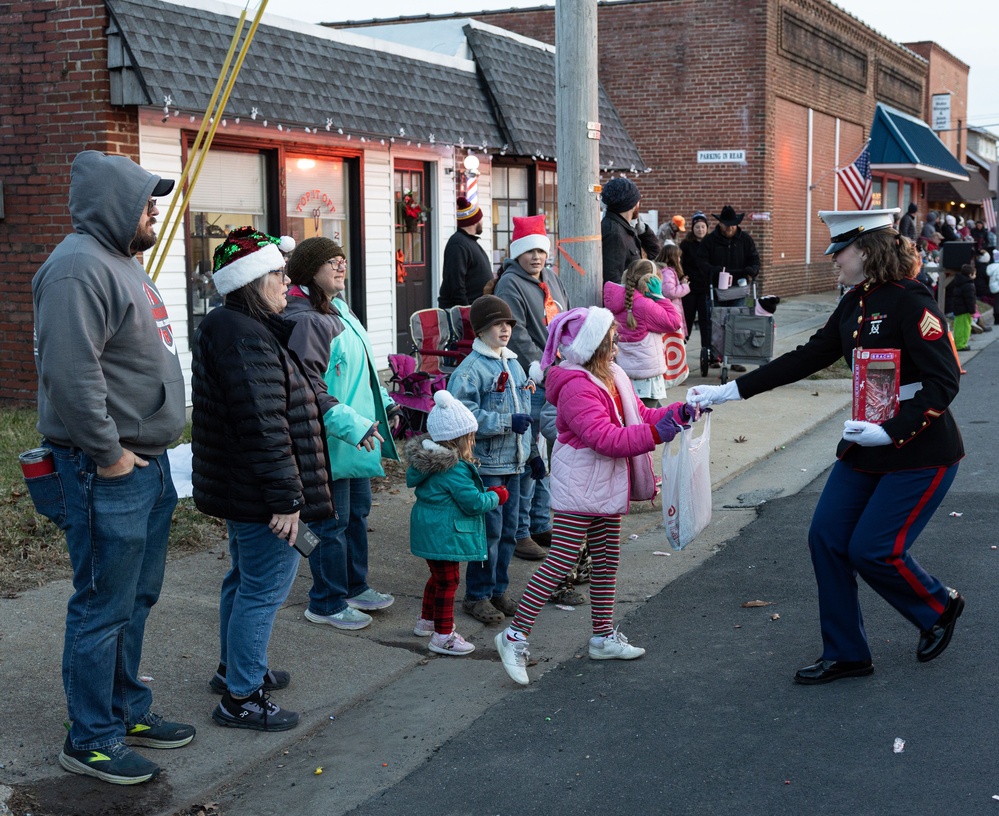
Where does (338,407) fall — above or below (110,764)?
above

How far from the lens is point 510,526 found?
19.5 feet

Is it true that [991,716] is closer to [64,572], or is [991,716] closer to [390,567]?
[390,567]

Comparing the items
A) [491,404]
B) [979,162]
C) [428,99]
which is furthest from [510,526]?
[979,162]

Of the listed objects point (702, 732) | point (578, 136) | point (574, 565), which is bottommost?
point (702, 732)

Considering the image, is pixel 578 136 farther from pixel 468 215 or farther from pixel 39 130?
pixel 39 130

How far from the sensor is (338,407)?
5199 mm

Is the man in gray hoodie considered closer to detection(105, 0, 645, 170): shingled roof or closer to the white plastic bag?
the white plastic bag

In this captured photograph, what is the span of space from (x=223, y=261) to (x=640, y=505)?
479 centimetres

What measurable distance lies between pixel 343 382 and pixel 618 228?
345cm

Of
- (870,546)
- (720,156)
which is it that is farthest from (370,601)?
(720,156)

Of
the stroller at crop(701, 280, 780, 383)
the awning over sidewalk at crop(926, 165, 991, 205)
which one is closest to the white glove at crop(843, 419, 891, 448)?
the stroller at crop(701, 280, 780, 383)

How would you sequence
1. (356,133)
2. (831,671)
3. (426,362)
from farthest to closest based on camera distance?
1. (356,133)
2. (426,362)
3. (831,671)

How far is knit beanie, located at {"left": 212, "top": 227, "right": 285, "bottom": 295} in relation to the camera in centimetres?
430

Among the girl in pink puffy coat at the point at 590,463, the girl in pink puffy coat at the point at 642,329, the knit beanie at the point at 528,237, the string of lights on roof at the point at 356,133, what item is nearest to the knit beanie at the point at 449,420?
the girl in pink puffy coat at the point at 590,463
